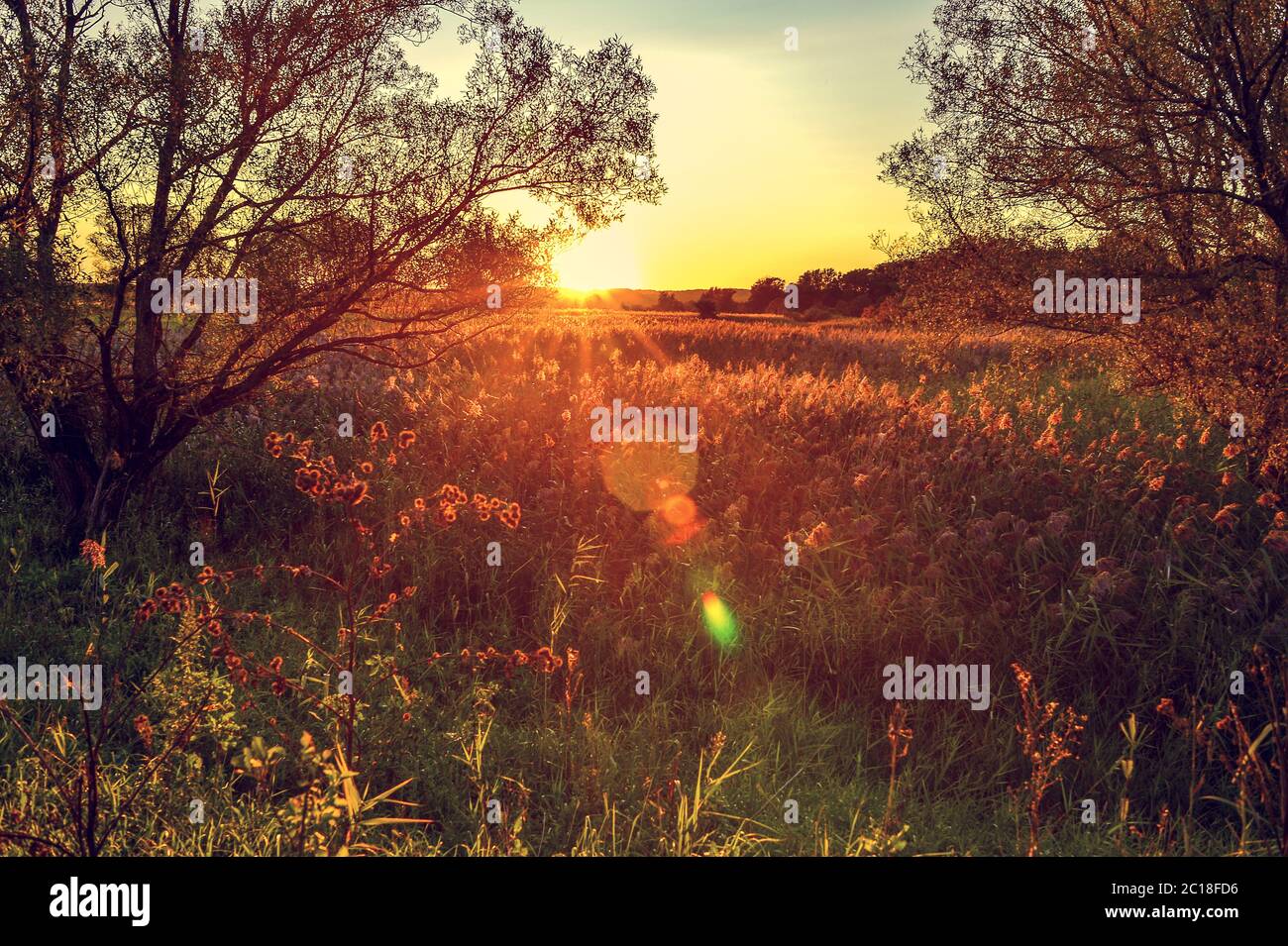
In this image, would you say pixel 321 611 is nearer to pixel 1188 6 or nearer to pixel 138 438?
pixel 138 438

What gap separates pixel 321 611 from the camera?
6.13 m

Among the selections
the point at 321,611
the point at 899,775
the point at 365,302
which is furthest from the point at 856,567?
the point at 365,302

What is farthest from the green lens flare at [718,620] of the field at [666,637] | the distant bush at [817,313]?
the distant bush at [817,313]

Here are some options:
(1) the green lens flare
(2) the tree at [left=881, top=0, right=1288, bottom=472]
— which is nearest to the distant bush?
(2) the tree at [left=881, top=0, right=1288, bottom=472]

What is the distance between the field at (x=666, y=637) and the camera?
3.45 meters

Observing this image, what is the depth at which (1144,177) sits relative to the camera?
8.12 m

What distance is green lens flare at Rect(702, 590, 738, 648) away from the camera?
5859 millimetres

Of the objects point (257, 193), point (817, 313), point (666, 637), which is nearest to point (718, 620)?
point (666, 637)

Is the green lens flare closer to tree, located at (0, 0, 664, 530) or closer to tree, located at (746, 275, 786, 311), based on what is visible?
tree, located at (0, 0, 664, 530)

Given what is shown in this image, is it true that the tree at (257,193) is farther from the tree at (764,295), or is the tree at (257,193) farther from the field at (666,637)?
the tree at (764,295)

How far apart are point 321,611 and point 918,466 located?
17.2 ft

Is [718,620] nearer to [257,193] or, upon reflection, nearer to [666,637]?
[666,637]

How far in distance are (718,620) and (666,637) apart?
1.40ft

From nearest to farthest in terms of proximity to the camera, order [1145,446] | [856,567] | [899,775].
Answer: [899,775], [856,567], [1145,446]
